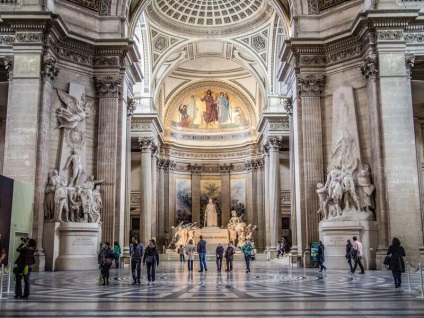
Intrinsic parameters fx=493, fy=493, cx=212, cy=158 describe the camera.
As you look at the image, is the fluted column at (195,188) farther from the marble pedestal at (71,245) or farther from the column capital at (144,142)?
the marble pedestal at (71,245)

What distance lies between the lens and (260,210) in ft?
134

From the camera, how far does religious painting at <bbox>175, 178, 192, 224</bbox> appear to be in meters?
43.8

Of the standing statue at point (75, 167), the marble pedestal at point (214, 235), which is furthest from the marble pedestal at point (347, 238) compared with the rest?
the marble pedestal at point (214, 235)

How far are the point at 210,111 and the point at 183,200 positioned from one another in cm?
859

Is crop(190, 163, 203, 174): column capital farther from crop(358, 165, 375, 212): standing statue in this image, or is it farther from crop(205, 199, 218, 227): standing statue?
crop(358, 165, 375, 212): standing statue

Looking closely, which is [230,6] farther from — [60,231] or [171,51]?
[60,231]

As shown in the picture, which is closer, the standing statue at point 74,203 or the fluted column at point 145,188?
the standing statue at point 74,203

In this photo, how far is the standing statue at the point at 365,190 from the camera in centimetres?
1856

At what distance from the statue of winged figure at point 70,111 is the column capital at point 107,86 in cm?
101

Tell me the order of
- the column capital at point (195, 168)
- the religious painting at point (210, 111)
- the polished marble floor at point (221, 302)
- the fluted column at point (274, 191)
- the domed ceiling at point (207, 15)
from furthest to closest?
the religious painting at point (210, 111), the column capital at point (195, 168), the domed ceiling at point (207, 15), the fluted column at point (274, 191), the polished marble floor at point (221, 302)

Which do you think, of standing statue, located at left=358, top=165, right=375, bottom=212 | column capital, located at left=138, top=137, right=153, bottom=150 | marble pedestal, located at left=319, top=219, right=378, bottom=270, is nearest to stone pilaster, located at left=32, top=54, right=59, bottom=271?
marble pedestal, located at left=319, top=219, right=378, bottom=270

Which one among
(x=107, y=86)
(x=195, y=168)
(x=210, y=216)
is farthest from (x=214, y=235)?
(x=107, y=86)

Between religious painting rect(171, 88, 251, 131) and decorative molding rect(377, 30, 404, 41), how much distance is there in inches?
1026

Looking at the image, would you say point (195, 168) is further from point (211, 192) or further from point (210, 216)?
point (210, 216)
